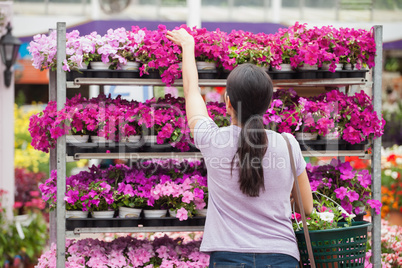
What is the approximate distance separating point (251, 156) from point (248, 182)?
0.10m

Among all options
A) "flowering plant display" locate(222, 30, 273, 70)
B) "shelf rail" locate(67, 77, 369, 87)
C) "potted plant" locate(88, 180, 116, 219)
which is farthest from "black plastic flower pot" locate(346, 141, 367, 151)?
"potted plant" locate(88, 180, 116, 219)

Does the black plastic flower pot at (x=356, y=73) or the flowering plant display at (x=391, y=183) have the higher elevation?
the black plastic flower pot at (x=356, y=73)

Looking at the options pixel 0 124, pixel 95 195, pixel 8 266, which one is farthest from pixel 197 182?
pixel 0 124

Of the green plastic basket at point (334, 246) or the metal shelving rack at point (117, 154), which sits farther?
the metal shelving rack at point (117, 154)

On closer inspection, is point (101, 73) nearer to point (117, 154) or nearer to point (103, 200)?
point (117, 154)

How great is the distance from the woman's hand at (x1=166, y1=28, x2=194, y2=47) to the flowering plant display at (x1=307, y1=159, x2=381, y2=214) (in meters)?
A: 1.27

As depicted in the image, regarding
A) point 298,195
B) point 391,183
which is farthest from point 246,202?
point 391,183

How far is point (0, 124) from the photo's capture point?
591 centimetres

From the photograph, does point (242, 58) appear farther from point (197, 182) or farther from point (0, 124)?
point (0, 124)

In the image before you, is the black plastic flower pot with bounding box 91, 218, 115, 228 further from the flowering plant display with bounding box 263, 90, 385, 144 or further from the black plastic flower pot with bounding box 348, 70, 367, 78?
the black plastic flower pot with bounding box 348, 70, 367, 78

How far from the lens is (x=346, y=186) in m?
3.50

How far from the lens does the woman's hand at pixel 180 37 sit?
299 centimetres

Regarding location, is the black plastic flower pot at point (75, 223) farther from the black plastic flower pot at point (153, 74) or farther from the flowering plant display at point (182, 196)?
the black plastic flower pot at point (153, 74)

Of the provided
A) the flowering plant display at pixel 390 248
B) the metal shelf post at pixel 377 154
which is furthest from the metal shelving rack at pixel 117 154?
the flowering plant display at pixel 390 248
